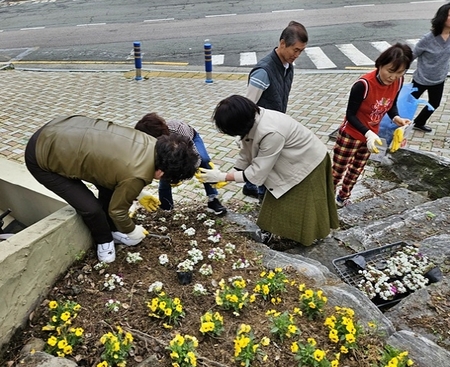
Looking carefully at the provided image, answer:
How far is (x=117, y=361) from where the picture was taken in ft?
6.92

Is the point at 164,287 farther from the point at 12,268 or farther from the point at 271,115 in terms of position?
the point at 271,115

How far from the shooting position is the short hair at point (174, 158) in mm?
2487

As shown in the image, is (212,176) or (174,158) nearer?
(174,158)

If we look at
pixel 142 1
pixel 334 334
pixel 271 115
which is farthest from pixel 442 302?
pixel 142 1

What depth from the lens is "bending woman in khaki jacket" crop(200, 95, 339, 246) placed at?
279cm

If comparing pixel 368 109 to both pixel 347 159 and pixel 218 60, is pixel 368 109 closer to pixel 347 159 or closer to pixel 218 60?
pixel 347 159

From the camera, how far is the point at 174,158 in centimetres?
249

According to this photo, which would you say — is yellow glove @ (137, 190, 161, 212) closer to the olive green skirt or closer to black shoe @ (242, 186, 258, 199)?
the olive green skirt

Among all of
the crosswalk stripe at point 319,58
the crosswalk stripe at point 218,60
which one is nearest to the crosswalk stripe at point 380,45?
the crosswalk stripe at point 319,58

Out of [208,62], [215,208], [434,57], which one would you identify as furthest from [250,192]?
[208,62]

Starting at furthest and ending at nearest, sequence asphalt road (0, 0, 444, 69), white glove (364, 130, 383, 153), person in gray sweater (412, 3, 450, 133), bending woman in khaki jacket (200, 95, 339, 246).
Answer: asphalt road (0, 0, 444, 69)
person in gray sweater (412, 3, 450, 133)
white glove (364, 130, 383, 153)
bending woman in khaki jacket (200, 95, 339, 246)

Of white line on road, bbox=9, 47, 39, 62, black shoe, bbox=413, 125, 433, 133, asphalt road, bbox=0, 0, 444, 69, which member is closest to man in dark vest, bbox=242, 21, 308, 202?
black shoe, bbox=413, 125, 433, 133

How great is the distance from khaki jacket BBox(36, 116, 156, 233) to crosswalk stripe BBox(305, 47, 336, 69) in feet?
26.3

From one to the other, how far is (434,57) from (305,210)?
3.55 metres
